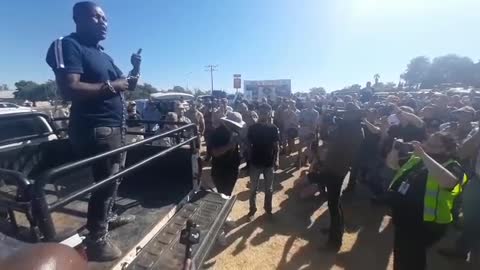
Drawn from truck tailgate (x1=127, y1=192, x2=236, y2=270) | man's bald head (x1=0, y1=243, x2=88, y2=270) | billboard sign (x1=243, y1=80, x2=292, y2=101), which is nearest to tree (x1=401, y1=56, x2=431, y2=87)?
billboard sign (x1=243, y1=80, x2=292, y2=101)

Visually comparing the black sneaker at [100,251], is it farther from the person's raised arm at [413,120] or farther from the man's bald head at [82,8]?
the person's raised arm at [413,120]

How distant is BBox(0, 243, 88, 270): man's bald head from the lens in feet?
2.82

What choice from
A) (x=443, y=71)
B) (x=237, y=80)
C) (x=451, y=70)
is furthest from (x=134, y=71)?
(x=443, y=71)

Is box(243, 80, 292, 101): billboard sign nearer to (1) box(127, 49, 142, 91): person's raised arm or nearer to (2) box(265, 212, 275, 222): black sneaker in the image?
(2) box(265, 212, 275, 222): black sneaker

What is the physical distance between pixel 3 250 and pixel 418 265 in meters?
3.51

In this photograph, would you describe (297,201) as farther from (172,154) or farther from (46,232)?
(46,232)

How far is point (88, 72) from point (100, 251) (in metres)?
1.24

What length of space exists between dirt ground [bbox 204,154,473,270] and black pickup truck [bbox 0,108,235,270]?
4.42ft

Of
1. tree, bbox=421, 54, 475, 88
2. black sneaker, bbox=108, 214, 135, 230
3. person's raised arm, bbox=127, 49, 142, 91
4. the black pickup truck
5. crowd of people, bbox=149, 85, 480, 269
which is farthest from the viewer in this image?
tree, bbox=421, 54, 475, 88

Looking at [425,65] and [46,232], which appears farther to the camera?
[425,65]

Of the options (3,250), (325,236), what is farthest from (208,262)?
(3,250)

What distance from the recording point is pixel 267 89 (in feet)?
75.3

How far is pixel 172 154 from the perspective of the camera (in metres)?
3.78

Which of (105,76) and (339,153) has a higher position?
(105,76)
